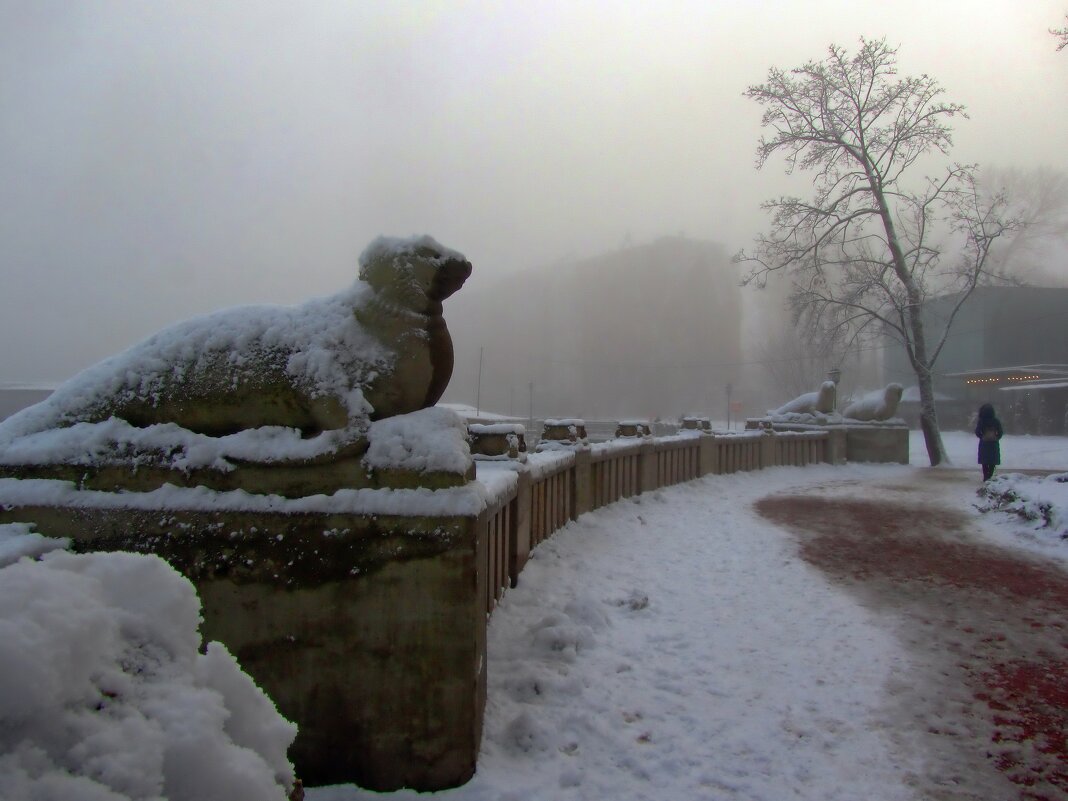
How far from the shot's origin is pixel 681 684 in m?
4.05

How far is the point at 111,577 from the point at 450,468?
174 cm

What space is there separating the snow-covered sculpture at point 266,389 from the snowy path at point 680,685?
1477mm

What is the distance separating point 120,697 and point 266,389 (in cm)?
221

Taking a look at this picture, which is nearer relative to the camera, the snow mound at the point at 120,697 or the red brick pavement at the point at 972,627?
the snow mound at the point at 120,697

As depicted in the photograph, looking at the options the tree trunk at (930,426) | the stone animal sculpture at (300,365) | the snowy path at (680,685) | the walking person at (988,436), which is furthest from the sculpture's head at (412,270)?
the tree trunk at (930,426)

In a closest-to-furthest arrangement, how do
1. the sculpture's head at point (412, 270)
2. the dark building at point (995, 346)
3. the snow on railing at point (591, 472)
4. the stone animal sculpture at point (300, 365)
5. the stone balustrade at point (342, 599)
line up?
the stone balustrade at point (342, 599), the stone animal sculpture at point (300, 365), the sculpture's head at point (412, 270), the snow on railing at point (591, 472), the dark building at point (995, 346)

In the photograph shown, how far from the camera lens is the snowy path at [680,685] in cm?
302

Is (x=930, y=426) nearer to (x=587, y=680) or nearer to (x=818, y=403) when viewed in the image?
(x=818, y=403)

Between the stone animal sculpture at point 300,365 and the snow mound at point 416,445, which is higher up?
the stone animal sculpture at point 300,365

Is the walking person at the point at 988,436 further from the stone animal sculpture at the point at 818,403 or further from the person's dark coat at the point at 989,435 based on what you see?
the stone animal sculpture at the point at 818,403

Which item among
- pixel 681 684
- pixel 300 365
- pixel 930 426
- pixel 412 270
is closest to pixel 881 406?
pixel 930 426

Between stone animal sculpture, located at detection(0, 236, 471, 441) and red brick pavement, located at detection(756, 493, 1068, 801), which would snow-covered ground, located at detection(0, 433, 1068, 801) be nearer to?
red brick pavement, located at detection(756, 493, 1068, 801)

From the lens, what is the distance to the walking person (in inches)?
518

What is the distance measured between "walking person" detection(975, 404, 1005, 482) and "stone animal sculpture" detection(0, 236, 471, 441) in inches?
527
